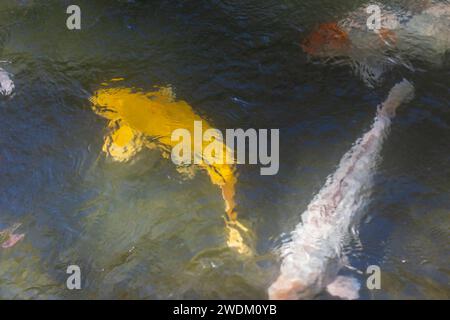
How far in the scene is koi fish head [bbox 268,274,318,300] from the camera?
306 cm

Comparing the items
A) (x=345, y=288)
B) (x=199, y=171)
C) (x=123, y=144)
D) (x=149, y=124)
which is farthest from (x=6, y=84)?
(x=345, y=288)

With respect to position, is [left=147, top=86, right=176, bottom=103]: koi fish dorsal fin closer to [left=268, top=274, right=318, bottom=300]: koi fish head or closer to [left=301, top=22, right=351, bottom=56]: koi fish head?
[left=301, top=22, right=351, bottom=56]: koi fish head

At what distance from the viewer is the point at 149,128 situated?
12.7 ft

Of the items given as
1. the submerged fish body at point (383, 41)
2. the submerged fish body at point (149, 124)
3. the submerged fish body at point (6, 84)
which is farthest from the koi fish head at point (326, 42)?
the submerged fish body at point (6, 84)

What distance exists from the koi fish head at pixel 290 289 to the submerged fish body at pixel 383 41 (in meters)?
1.82

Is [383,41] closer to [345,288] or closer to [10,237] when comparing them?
[345,288]

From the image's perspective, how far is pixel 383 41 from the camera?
4.51 meters

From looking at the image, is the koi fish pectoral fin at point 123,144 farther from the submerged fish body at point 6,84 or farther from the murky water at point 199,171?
the submerged fish body at point 6,84

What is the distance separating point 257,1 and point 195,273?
2774 mm

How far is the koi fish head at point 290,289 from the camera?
3.06m
